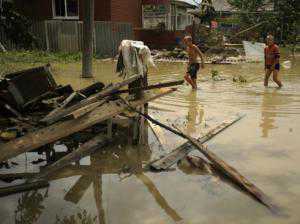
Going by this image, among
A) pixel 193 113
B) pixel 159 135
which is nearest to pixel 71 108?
pixel 159 135

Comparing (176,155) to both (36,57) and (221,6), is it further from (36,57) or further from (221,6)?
(221,6)

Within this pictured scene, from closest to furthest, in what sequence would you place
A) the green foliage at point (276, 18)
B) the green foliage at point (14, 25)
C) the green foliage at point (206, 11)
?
the green foliage at point (14, 25), the green foliage at point (276, 18), the green foliage at point (206, 11)

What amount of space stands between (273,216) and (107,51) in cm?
1791

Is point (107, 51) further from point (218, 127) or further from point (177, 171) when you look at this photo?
point (177, 171)

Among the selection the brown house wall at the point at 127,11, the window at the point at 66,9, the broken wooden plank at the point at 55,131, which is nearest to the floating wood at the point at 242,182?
the broken wooden plank at the point at 55,131

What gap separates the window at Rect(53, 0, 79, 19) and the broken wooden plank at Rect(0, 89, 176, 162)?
1791 centimetres

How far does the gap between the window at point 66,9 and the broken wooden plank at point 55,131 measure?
17.9m

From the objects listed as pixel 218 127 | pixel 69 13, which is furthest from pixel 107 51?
pixel 218 127

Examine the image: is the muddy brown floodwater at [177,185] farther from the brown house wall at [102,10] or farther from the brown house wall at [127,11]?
the brown house wall at [127,11]

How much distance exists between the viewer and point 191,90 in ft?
42.2

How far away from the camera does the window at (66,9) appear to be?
76.6 feet

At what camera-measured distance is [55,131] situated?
5078 mm

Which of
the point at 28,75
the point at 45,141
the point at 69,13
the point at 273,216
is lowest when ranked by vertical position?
the point at 273,216

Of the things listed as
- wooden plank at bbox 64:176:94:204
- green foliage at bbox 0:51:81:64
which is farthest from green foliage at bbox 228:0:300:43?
wooden plank at bbox 64:176:94:204
